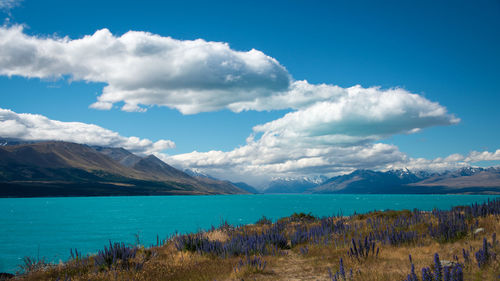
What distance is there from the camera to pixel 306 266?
1020 cm

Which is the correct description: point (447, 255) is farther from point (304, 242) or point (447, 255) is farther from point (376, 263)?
point (304, 242)

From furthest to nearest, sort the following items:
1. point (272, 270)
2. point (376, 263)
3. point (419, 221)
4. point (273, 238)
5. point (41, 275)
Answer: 1. point (419, 221)
2. point (273, 238)
3. point (41, 275)
4. point (272, 270)
5. point (376, 263)

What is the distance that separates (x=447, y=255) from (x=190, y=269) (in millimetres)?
8002

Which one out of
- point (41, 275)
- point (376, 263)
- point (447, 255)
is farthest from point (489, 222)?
point (41, 275)

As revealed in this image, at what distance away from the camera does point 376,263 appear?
9.19 meters

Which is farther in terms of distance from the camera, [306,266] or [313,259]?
[313,259]

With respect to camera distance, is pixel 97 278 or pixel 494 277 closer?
pixel 494 277

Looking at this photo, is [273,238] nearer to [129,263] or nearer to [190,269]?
[190,269]

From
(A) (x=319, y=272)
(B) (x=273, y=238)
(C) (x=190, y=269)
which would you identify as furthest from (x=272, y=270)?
(B) (x=273, y=238)

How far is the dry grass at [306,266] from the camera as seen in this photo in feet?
26.3

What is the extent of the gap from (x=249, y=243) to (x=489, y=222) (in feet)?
33.8

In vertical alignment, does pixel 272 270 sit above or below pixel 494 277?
below

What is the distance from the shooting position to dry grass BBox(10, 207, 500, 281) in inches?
316

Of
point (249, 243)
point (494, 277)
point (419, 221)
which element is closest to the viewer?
point (494, 277)
